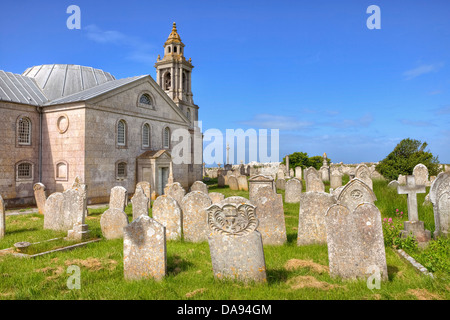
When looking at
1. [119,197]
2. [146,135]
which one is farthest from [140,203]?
[146,135]

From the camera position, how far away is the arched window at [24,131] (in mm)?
18109

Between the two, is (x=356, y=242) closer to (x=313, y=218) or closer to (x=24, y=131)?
(x=313, y=218)

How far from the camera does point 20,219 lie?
12.8 metres

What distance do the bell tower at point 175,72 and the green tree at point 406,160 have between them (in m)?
20.0

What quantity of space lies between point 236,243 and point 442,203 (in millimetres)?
6019

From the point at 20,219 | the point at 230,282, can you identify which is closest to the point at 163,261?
the point at 230,282

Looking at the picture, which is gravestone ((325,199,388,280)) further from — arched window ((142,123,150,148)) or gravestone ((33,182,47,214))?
arched window ((142,123,150,148))

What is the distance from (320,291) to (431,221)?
19.8ft

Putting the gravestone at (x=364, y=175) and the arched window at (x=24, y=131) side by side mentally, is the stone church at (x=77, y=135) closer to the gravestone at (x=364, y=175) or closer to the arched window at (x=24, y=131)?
the arched window at (x=24, y=131)

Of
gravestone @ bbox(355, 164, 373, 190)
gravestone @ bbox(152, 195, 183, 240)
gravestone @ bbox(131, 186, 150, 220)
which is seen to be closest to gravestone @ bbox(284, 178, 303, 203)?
gravestone @ bbox(355, 164, 373, 190)

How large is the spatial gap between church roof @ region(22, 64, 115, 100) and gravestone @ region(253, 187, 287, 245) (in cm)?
1910

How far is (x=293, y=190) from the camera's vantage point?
1579 cm

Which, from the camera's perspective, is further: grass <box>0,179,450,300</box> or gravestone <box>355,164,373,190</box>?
gravestone <box>355,164,373,190</box>

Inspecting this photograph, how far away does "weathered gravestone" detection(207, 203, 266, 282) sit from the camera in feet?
17.2
